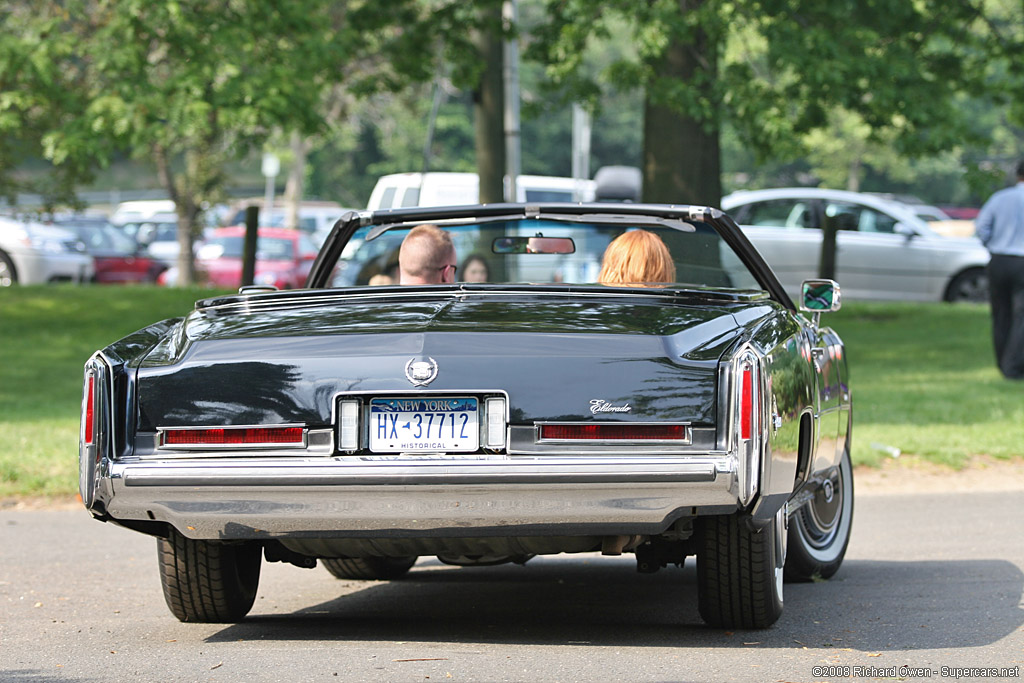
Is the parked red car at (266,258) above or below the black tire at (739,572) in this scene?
below

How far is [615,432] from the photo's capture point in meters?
4.56

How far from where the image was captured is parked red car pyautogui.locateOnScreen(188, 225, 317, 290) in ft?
96.6

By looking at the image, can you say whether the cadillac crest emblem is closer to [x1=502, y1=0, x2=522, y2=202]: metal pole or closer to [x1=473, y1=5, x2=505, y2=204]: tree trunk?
[x1=502, y1=0, x2=522, y2=202]: metal pole

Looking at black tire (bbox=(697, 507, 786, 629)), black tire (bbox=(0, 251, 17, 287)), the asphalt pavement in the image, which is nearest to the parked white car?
black tire (bbox=(0, 251, 17, 287))

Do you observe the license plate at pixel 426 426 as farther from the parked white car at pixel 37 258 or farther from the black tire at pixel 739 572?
the parked white car at pixel 37 258

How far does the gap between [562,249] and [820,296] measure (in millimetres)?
1138

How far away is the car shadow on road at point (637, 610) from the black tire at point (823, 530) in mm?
76

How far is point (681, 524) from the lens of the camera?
4777mm

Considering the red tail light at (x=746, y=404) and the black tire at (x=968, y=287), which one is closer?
the red tail light at (x=746, y=404)

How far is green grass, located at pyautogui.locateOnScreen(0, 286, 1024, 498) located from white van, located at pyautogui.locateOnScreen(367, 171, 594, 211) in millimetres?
5420

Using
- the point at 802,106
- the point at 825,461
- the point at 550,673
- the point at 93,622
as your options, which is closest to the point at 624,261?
the point at 825,461

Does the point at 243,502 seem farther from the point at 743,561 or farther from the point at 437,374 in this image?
the point at 743,561

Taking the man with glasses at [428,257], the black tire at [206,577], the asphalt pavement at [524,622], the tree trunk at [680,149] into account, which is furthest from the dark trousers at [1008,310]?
the black tire at [206,577]

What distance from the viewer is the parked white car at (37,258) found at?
2881 centimetres
